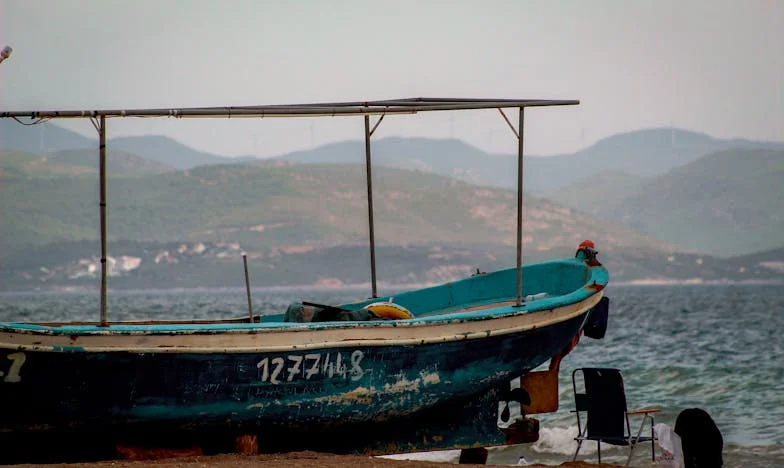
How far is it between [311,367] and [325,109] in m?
2.45

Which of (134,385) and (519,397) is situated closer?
(134,385)

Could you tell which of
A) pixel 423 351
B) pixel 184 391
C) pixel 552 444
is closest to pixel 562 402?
pixel 552 444

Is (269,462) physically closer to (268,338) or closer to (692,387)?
(268,338)

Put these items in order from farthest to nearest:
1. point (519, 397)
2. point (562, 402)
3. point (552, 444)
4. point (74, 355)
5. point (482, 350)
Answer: point (562, 402) < point (552, 444) < point (519, 397) < point (482, 350) < point (74, 355)

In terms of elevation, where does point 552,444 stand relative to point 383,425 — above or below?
below

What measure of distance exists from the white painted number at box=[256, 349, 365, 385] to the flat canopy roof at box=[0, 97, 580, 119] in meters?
2.16

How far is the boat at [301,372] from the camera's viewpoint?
976 cm

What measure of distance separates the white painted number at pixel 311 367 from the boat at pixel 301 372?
0.01 m

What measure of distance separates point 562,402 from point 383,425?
866 centimetres

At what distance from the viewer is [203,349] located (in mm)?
9914

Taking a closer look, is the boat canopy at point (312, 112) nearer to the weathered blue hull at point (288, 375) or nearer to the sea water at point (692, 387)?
the weathered blue hull at point (288, 375)

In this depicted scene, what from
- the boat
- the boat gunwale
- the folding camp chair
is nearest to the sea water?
the folding camp chair

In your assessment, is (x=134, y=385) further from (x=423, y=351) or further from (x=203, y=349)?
(x=423, y=351)

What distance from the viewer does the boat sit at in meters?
9.76
